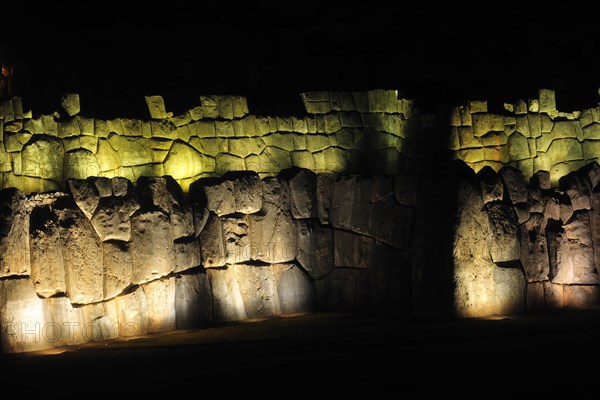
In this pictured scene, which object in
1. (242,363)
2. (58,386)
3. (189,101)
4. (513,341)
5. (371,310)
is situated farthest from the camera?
(189,101)

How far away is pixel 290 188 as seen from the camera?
12164mm

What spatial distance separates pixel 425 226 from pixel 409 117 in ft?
5.47

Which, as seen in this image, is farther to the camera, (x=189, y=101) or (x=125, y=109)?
(x=189, y=101)

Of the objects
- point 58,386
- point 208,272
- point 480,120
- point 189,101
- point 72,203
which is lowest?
point 58,386

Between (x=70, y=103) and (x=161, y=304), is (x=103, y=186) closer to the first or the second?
(x=70, y=103)

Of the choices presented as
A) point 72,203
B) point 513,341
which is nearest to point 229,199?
point 72,203

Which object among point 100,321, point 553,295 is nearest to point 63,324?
point 100,321

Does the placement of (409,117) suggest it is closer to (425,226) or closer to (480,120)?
(480,120)

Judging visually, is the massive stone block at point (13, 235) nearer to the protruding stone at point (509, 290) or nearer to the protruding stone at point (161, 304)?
the protruding stone at point (161, 304)

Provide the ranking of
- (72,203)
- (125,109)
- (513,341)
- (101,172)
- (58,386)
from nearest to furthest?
(58,386)
(513,341)
(72,203)
(101,172)
(125,109)

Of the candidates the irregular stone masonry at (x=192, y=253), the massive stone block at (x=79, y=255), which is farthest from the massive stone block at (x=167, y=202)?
the massive stone block at (x=79, y=255)

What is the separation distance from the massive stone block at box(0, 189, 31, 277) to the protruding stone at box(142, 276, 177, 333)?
55.5 inches

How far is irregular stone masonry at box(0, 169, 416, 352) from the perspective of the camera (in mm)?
10086

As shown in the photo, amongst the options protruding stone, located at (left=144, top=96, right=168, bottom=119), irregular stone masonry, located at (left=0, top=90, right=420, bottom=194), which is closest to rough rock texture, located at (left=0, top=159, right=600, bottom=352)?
irregular stone masonry, located at (left=0, top=90, right=420, bottom=194)
